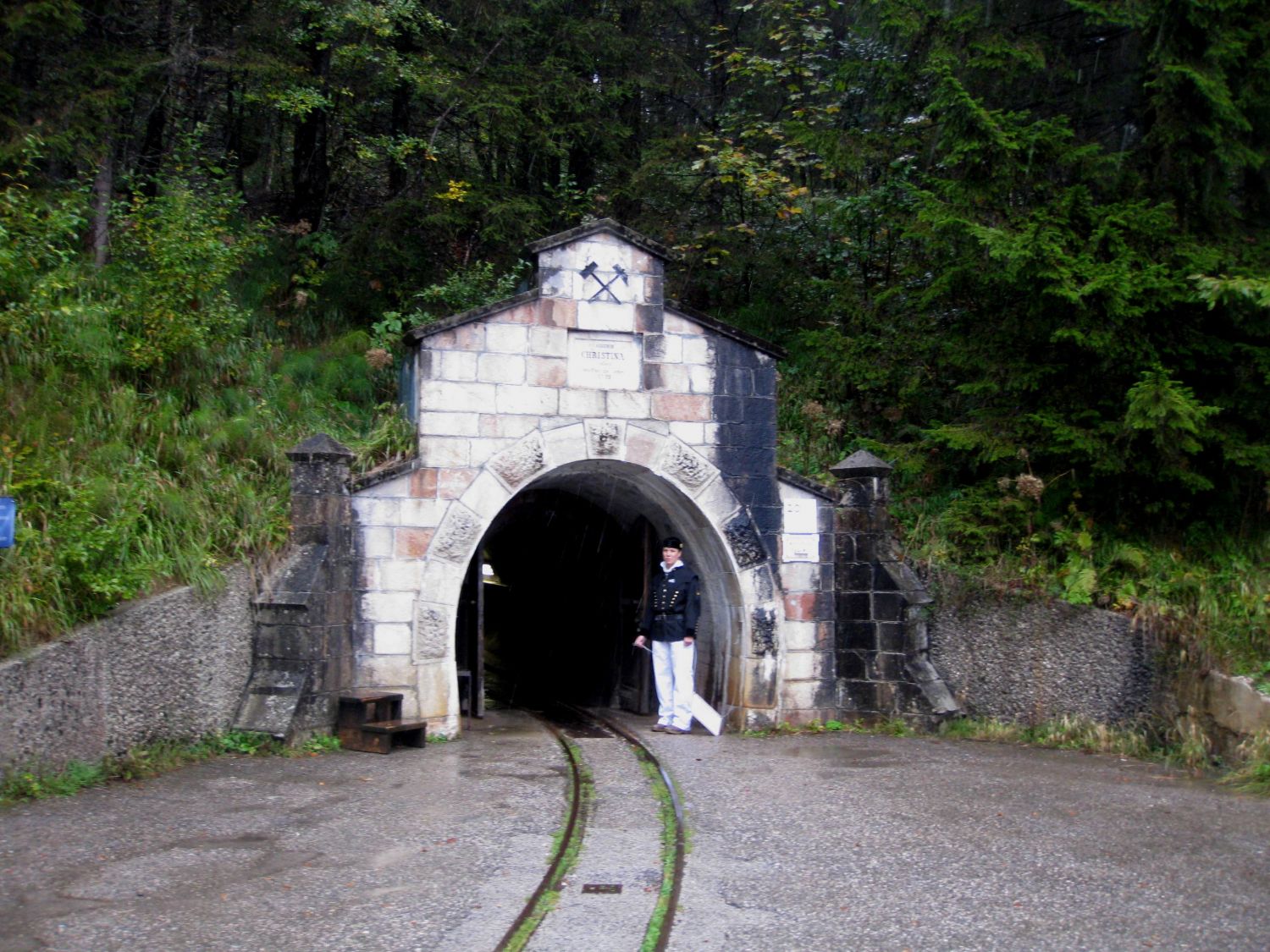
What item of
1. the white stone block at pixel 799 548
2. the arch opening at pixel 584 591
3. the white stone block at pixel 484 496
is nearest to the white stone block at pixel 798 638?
the arch opening at pixel 584 591

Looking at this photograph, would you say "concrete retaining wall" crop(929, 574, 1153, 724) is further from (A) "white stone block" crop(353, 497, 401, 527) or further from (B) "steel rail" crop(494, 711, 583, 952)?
(A) "white stone block" crop(353, 497, 401, 527)

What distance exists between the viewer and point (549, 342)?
32.2 feet

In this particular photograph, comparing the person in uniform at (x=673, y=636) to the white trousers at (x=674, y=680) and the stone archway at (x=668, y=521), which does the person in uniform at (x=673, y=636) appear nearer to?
the white trousers at (x=674, y=680)

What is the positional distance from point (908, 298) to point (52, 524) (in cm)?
892

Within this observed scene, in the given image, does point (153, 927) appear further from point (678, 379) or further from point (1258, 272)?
point (1258, 272)

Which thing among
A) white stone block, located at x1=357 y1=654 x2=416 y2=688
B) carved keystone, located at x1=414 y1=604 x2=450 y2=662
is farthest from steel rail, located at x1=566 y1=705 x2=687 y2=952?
white stone block, located at x1=357 y1=654 x2=416 y2=688

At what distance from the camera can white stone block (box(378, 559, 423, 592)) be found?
928cm

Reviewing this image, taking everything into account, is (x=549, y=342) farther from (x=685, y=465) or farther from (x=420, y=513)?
(x=420, y=513)

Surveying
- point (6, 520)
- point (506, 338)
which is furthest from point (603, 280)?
point (6, 520)

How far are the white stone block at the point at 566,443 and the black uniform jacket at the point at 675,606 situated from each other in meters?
1.30

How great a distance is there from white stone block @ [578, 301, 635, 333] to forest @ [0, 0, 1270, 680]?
1850 millimetres

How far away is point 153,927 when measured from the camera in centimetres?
480

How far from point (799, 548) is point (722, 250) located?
4.86 meters

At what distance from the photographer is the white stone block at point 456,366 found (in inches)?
375
